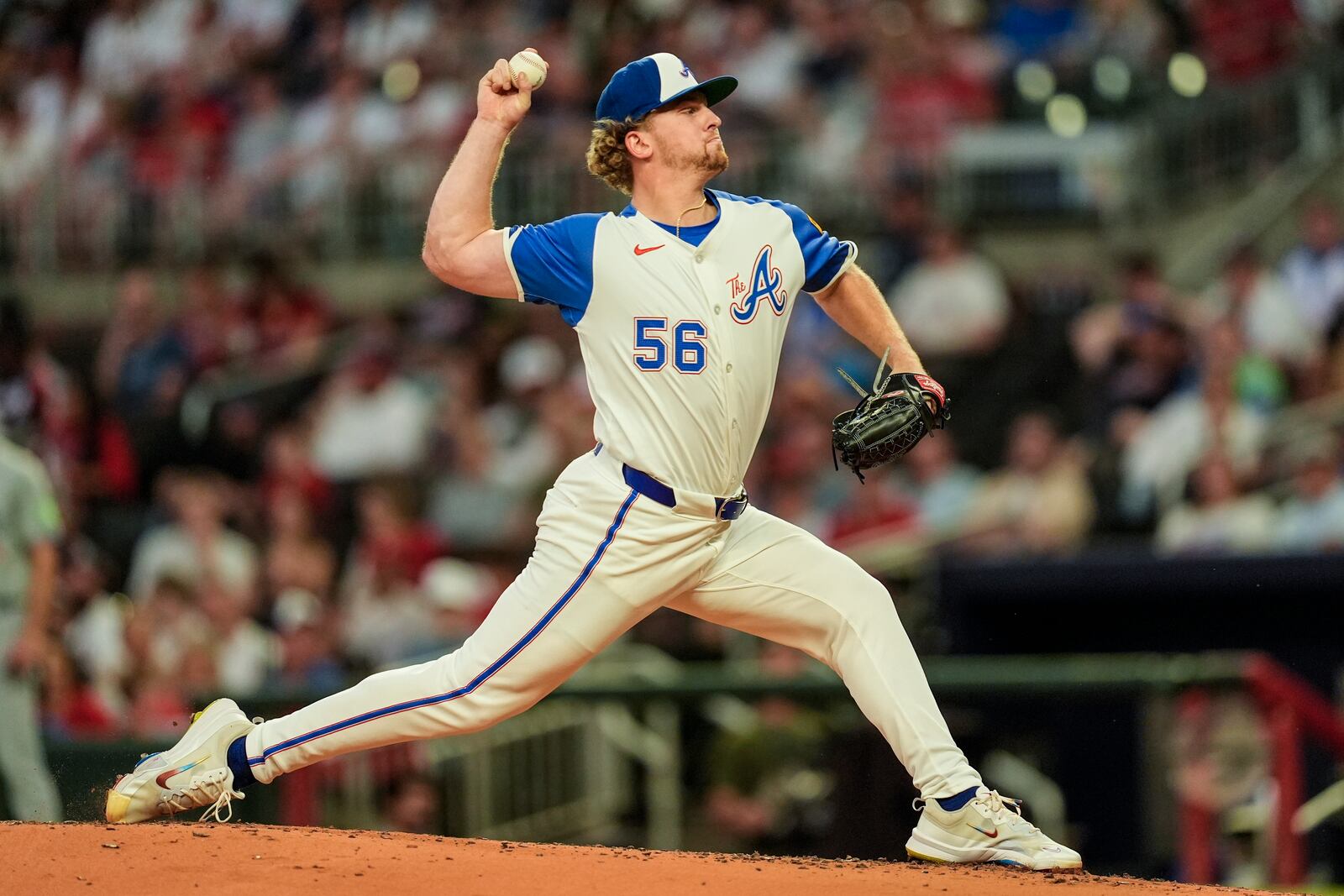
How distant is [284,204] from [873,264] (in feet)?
17.0

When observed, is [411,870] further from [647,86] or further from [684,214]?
[647,86]

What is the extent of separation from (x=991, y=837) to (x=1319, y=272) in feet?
20.6

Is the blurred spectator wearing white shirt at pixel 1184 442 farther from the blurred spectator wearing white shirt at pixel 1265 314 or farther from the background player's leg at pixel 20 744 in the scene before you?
the background player's leg at pixel 20 744

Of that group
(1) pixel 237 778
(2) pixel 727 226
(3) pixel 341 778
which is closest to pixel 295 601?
(3) pixel 341 778

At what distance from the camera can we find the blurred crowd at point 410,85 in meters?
12.6

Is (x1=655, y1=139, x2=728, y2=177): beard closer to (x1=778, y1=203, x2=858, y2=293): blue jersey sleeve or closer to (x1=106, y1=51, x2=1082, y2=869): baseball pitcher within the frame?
(x1=106, y1=51, x2=1082, y2=869): baseball pitcher

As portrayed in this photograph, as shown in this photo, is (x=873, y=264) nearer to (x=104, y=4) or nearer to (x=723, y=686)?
(x=723, y=686)

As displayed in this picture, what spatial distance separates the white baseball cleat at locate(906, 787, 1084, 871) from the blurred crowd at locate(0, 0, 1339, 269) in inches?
329

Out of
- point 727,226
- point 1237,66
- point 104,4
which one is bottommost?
point 727,226

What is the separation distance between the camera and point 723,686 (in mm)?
7961

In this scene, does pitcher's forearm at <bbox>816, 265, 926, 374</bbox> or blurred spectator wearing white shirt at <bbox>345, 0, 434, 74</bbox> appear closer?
pitcher's forearm at <bbox>816, 265, 926, 374</bbox>

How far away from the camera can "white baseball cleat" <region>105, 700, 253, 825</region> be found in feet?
15.9

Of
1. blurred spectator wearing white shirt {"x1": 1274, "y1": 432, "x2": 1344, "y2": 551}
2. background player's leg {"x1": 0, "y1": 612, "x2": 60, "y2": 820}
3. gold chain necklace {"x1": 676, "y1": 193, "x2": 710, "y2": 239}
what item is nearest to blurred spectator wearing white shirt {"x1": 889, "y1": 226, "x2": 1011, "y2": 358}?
blurred spectator wearing white shirt {"x1": 1274, "y1": 432, "x2": 1344, "y2": 551}

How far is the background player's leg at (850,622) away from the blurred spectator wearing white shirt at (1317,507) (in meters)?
4.48
